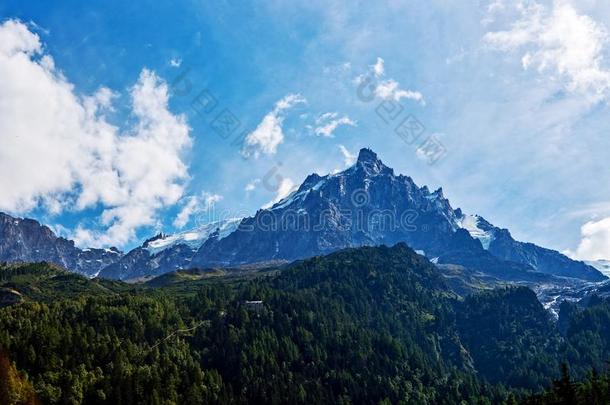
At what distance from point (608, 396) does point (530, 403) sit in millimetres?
41159

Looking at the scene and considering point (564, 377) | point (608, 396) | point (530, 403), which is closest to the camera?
point (564, 377)

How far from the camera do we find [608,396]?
622 feet

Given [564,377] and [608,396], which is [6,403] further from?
[608,396]

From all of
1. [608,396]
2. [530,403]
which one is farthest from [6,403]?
[608,396]

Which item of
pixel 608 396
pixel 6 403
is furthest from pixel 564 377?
pixel 6 403

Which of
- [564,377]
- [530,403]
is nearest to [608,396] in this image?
[530,403]

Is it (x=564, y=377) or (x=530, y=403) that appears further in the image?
(x=530, y=403)

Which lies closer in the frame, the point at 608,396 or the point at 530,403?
the point at 530,403

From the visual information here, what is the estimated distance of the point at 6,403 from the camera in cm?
19988

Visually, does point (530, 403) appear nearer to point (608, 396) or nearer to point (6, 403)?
point (608, 396)

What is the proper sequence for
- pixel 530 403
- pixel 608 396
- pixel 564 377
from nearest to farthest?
pixel 564 377 → pixel 530 403 → pixel 608 396

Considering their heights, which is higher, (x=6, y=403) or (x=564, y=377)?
(x=6, y=403)

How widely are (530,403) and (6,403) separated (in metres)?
173

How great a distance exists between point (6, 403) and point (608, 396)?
670 ft
